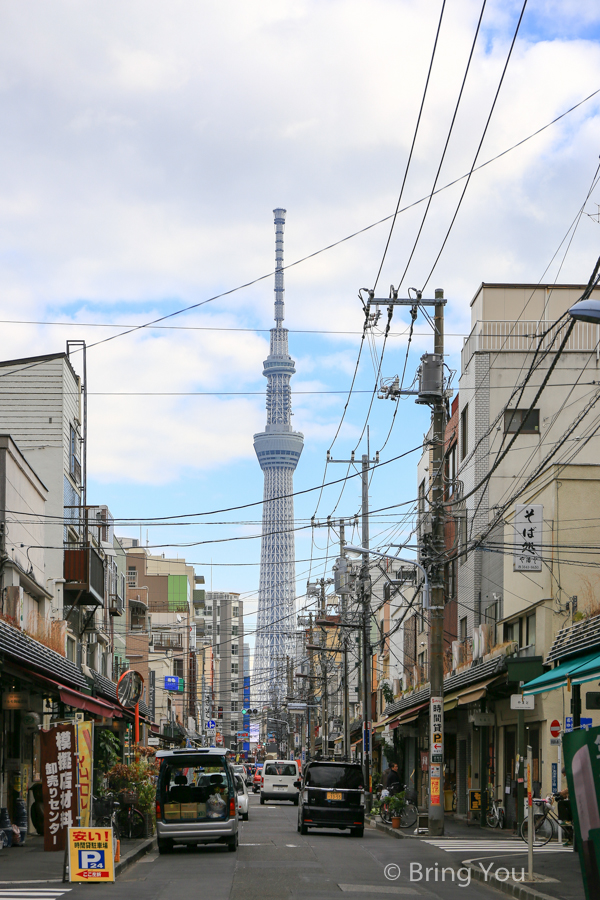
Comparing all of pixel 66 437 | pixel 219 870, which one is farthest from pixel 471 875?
pixel 66 437

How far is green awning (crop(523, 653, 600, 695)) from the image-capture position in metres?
18.2

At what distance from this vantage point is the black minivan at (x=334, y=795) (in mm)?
27188

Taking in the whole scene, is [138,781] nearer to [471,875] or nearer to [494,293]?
[471,875]

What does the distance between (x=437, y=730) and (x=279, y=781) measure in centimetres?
2730

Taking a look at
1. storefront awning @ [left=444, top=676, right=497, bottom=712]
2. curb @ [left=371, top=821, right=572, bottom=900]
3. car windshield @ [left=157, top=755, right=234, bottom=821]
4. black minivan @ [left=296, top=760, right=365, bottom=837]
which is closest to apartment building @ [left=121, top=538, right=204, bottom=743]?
storefront awning @ [left=444, top=676, right=497, bottom=712]

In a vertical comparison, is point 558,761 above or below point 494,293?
below

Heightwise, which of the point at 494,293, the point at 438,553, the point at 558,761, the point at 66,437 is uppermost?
the point at 494,293

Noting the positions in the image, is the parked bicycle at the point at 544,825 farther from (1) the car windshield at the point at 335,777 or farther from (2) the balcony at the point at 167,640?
(2) the balcony at the point at 167,640

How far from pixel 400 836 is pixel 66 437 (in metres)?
18.3

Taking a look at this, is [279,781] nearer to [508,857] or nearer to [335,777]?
[335,777]

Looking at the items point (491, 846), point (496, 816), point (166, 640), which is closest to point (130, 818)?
point (491, 846)

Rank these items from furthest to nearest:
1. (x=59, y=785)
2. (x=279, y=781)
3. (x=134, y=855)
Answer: (x=279, y=781) → (x=134, y=855) → (x=59, y=785)

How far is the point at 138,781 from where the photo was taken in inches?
963

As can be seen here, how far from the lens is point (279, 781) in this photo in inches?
2083
